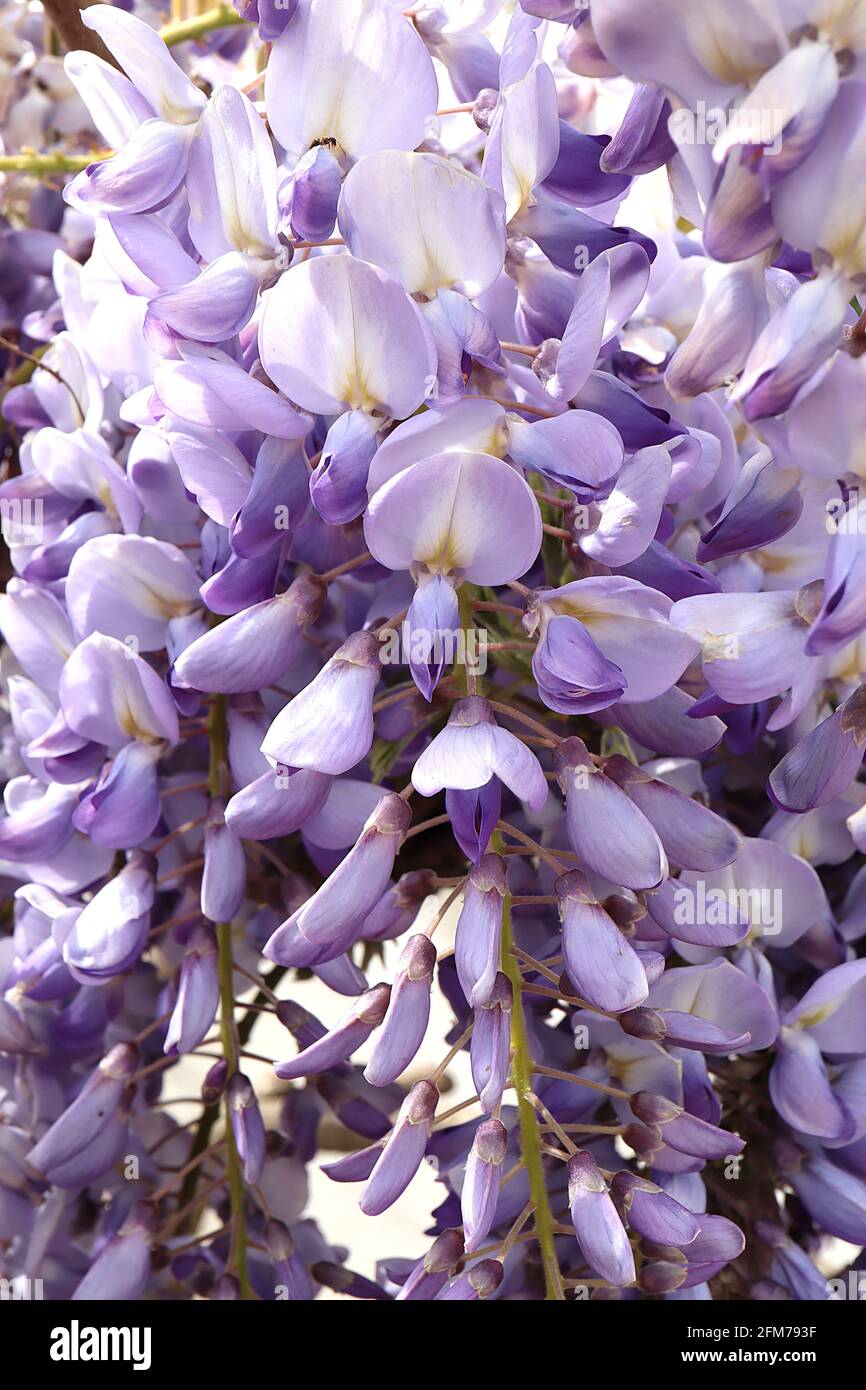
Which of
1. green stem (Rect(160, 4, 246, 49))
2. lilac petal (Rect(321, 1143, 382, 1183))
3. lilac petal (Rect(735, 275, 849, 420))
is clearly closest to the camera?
lilac petal (Rect(735, 275, 849, 420))

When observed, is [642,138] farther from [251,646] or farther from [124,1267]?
[124,1267]

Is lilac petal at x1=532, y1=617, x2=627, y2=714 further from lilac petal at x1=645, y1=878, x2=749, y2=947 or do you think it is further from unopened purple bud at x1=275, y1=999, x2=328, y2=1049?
unopened purple bud at x1=275, y1=999, x2=328, y2=1049

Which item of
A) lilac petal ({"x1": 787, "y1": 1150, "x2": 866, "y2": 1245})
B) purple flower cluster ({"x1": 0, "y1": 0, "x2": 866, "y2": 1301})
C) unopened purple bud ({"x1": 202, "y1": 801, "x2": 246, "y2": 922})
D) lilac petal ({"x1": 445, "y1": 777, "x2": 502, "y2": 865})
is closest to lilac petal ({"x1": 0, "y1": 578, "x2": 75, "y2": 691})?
purple flower cluster ({"x1": 0, "y1": 0, "x2": 866, "y2": 1301})

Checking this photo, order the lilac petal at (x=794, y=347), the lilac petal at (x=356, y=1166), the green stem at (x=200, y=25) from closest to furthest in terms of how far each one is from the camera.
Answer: the lilac petal at (x=794, y=347) → the lilac petal at (x=356, y=1166) → the green stem at (x=200, y=25)

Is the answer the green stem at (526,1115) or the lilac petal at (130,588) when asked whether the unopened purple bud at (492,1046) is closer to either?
the green stem at (526,1115)

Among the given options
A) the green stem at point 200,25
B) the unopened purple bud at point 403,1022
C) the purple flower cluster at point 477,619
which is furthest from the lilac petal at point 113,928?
the green stem at point 200,25

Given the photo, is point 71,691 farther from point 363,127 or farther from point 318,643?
point 363,127
